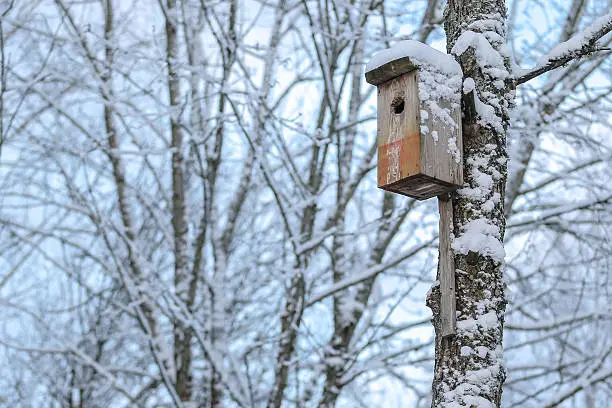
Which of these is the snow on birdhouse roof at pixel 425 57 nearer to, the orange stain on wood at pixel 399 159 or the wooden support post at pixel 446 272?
the orange stain on wood at pixel 399 159

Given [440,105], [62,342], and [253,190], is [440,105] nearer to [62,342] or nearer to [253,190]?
[62,342]

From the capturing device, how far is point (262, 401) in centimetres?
655

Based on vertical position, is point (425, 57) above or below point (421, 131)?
above

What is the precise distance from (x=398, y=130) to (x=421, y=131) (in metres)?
0.12

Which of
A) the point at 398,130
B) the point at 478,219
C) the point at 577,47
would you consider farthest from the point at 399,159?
the point at 577,47

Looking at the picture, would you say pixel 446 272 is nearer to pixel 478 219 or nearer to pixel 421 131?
pixel 478 219

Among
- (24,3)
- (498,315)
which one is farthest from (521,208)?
(24,3)

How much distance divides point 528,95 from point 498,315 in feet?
9.11

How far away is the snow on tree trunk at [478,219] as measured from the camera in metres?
2.11

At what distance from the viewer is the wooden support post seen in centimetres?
216

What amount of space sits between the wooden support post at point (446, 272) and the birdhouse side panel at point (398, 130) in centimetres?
16

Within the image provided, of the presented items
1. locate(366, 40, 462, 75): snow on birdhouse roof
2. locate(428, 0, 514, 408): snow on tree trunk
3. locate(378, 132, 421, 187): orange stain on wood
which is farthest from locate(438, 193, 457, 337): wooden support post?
locate(366, 40, 462, 75): snow on birdhouse roof

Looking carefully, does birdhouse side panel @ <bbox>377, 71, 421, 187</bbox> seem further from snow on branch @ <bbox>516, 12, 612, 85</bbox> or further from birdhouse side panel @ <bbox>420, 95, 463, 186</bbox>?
snow on branch @ <bbox>516, 12, 612, 85</bbox>

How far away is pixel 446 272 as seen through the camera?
223cm
